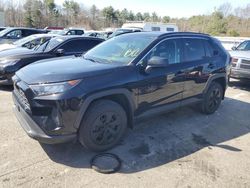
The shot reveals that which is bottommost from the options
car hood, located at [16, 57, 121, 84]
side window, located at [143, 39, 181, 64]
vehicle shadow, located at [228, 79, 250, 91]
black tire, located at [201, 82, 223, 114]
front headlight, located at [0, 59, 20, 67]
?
vehicle shadow, located at [228, 79, 250, 91]

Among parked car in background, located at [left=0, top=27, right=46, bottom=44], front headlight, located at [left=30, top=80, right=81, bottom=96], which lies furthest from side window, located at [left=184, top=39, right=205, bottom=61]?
parked car in background, located at [left=0, top=27, right=46, bottom=44]

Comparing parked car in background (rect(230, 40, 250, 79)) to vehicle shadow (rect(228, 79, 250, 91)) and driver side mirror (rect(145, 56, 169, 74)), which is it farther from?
driver side mirror (rect(145, 56, 169, 74))

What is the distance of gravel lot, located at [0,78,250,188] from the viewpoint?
3.29m

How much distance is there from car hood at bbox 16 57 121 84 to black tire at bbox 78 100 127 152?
45 centimetres

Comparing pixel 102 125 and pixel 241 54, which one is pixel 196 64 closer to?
pixel 102 125

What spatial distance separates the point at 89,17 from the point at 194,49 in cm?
4655

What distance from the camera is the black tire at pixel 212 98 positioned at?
224 inches

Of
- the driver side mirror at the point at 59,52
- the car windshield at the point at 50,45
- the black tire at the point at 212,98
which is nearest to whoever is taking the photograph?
the black tire at the point at 212,98

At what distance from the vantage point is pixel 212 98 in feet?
19.2

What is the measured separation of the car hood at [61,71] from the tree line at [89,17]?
3317 centimetres

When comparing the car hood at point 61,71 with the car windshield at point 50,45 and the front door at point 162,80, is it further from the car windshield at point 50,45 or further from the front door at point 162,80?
the car windshield at point 50,45

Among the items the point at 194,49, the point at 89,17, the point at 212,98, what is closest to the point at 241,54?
the point at 212,98

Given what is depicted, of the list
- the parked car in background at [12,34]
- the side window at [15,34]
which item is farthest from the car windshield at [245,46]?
the side window at [15,34]

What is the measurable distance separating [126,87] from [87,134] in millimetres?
874
